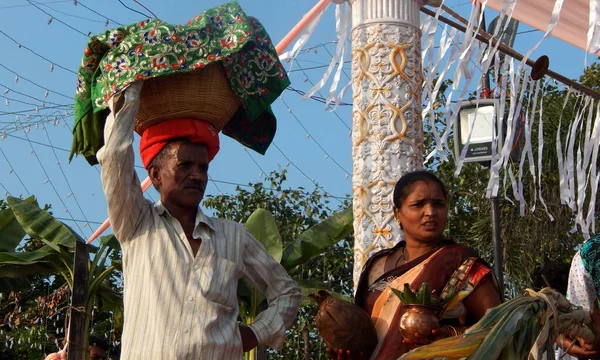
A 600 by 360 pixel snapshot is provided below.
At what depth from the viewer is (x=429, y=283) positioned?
10.1 feet

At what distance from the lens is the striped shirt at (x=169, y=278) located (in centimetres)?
276

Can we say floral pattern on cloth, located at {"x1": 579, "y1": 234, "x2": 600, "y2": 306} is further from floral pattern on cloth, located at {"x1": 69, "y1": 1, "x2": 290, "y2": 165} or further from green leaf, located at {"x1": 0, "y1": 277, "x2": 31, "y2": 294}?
green leaf, located at {"x1": 0, "y1": 277, "x2": 31, "y2": 294}

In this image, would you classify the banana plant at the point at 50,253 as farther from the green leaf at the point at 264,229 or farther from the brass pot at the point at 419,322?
the brass pot at the point at 419,322

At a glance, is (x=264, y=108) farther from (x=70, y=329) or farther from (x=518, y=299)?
(x=70, y=329)

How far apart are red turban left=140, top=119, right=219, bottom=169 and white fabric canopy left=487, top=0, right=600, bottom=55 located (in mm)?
3476

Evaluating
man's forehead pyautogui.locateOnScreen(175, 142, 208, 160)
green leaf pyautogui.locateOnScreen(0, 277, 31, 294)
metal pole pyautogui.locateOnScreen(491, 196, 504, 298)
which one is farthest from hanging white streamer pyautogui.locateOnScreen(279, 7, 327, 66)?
green leaf pyautogui.locateOnScreen(0, 277, 31, 294)

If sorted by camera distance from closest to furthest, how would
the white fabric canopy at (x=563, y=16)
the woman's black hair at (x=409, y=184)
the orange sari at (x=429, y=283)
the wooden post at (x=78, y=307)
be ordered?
the orange sari at (x=429, y=283), the woman's black hair at (x=409, y=184), the white fabric canopy at (x=563, y=16), the wooden post at (x=78, y=307)

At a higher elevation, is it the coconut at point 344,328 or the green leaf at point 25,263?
the green leaf at point 25,263

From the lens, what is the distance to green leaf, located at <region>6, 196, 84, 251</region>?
8.23m

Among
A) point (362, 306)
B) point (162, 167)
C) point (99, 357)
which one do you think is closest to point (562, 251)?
point (99, 357)

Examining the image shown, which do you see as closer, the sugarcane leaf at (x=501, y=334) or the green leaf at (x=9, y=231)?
the sugarcane leaf at (x=501, y=334)

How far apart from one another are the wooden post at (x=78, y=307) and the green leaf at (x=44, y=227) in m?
0.72

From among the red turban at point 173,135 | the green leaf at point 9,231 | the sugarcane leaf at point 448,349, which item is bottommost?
the sugarcane leaf at point 448,349

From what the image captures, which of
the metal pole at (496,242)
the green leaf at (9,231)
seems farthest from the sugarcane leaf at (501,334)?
the green leaf at (9,231)
